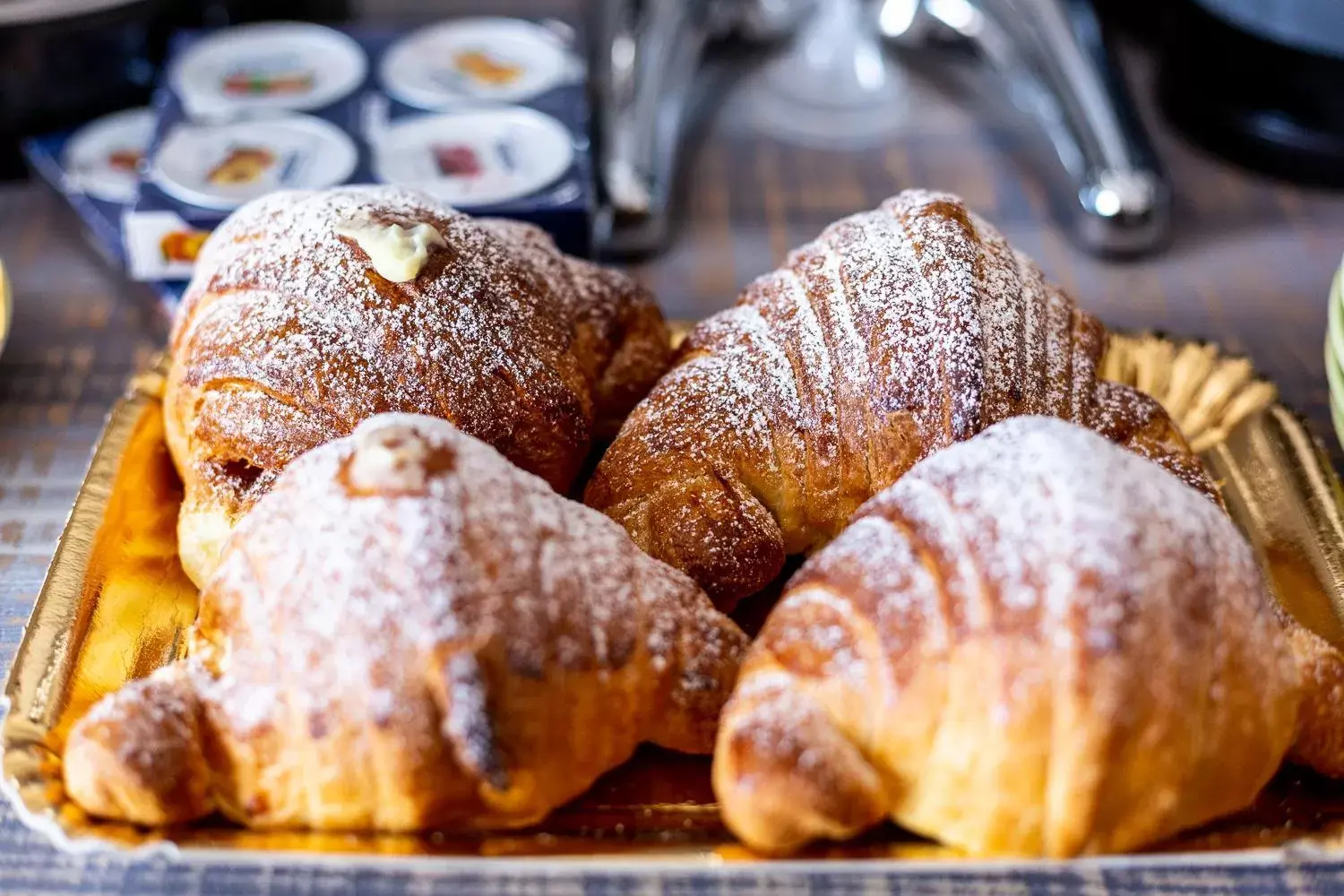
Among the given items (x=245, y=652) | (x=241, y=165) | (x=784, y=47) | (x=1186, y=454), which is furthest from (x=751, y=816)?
(x=784, y=47)

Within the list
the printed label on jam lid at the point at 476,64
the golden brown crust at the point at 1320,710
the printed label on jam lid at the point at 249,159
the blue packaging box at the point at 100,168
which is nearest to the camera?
the golden brown crust at the point at 1320,710

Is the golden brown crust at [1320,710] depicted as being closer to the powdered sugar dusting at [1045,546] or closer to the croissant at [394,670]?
the powdered sugar dusting at [1045,546]

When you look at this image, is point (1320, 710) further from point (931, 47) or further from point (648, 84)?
point (931, 47)

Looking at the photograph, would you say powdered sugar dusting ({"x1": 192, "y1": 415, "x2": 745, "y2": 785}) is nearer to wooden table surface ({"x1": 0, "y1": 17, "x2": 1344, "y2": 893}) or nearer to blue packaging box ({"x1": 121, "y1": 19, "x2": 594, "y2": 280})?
wooden table surface ({"x1": 0, "y1": 17, "x2": 1344, "y2": 893})

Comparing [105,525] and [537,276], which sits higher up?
[537,276]

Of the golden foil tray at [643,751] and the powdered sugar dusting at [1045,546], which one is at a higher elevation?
the powdered sugar dusting at [1045,546]

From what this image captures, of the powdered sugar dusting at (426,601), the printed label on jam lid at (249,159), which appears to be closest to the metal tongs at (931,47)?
the printed label on jam lid at (249,159)

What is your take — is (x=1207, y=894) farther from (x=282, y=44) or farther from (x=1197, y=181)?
(x=282, y=44)

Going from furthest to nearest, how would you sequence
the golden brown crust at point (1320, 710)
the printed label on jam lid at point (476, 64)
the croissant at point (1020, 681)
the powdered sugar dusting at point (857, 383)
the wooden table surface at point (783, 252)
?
the printed label on jam lid at point (476, 64) < the wooden table surface at point (783, 252) < the powdered sugar dusting at point (857, 383) < the golden brown crust at point (1320, 710) < the croissant at point (1020, 681)

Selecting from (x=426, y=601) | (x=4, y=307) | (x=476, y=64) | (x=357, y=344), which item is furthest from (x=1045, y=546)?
(x=476, y=64)
